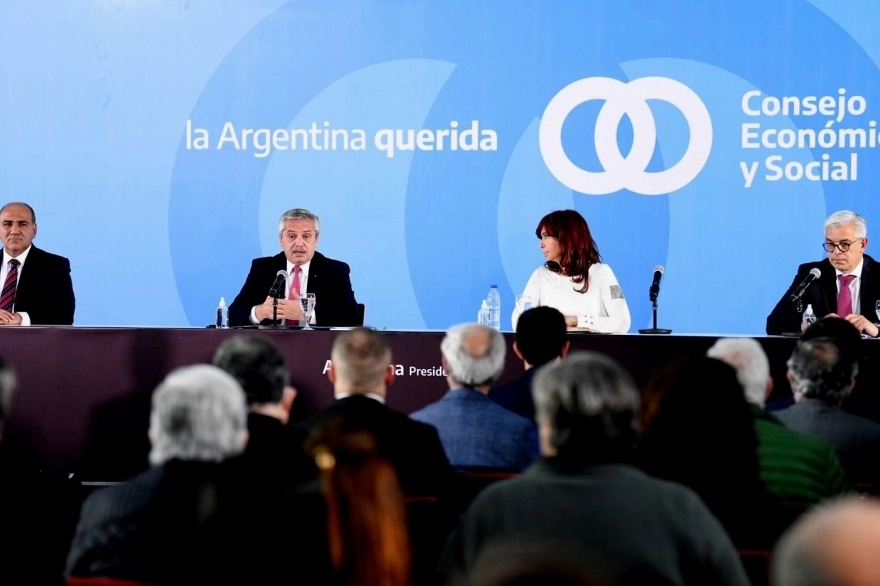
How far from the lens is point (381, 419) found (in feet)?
9.79

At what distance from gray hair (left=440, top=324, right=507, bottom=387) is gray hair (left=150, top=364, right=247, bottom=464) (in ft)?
4.41

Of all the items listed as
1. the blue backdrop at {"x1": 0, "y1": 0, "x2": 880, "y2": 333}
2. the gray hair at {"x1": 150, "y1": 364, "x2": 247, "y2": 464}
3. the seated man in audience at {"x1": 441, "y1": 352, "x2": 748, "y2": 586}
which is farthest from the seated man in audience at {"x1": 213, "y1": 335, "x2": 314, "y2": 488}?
the blue backdrop at {"x1": 0, "y1": 0, "x2": 880, "y2": 333}

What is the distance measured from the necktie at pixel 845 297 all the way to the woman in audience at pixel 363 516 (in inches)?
182

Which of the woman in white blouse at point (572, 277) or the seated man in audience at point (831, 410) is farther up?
the woman in white blouse at point (572, 277)

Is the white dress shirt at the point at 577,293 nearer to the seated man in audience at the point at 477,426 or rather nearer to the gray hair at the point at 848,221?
the gray hair at the point at 848,221

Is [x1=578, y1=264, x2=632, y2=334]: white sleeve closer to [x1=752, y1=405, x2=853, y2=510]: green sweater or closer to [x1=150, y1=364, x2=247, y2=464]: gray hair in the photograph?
[x1=752, y1=405, x2=853, y2=510]: green sweater

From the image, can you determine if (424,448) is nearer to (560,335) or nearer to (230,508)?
(230,508)

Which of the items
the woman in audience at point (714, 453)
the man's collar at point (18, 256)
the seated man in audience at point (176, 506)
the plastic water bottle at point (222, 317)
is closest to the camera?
the seated man in audience at point (176, 506)

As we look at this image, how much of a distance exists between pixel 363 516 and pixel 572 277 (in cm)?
446

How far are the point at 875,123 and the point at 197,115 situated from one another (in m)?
4.07

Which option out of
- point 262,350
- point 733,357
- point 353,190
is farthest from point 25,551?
point 353,190

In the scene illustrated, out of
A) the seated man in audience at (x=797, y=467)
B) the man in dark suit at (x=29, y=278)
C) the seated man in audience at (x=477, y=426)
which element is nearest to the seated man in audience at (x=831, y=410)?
the seated man in audience at (x=797, y=467)

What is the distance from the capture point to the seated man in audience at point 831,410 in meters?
3.26

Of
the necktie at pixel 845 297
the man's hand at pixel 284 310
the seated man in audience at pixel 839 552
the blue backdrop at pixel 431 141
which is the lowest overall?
the seated man in audience at pixel 839 552
